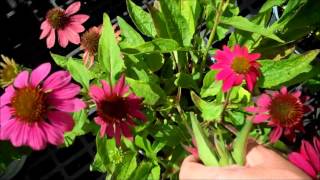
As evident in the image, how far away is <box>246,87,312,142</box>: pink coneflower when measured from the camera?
2.58 feet

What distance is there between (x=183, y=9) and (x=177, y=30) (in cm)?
5

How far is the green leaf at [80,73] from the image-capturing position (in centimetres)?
85

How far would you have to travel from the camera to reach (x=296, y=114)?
0.80m

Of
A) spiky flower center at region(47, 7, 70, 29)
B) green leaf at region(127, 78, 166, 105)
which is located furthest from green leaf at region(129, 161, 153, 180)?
spiky flower center at region(47, 7, 70, 29)

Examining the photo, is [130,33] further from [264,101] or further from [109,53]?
[264,101]

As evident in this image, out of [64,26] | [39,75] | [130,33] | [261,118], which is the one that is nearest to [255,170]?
[261,118]

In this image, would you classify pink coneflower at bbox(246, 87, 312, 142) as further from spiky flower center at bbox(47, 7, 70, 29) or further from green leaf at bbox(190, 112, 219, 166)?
spiky flower center at bbox(47, 7, 70, 29)

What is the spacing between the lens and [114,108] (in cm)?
76

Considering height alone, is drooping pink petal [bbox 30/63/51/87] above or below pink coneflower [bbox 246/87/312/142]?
above

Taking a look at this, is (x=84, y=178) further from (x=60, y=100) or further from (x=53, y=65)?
(x=60, y=100)

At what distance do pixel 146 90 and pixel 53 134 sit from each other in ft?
0.75

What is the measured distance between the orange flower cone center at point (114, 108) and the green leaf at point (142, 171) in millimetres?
210

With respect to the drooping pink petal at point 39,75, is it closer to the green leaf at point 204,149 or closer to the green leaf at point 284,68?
the green leaf at point 204,149

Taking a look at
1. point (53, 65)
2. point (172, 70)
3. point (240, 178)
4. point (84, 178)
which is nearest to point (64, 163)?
point (84, 178)
